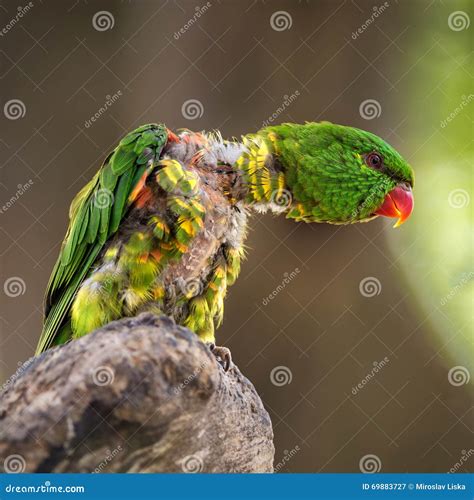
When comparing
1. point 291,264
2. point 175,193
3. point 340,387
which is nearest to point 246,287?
point 291,264

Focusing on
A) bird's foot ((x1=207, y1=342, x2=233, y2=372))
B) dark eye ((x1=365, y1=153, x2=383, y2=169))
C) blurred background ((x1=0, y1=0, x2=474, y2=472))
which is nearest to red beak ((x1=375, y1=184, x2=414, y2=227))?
dark eye ((x1=365, y1=153, x2=383, y2=169))

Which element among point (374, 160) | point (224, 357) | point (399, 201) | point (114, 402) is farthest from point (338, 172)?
point (114, 402)

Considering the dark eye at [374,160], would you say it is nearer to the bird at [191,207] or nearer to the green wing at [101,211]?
the bird at [191,207]

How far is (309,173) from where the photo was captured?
3070mm

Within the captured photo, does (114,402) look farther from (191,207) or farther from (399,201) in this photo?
(399,201)

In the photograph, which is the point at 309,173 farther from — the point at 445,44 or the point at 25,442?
the point at 25,442

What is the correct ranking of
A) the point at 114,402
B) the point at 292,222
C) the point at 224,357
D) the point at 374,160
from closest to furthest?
the point at 114,402
the point at 224,357
the point at 374,160
the point at 292,222

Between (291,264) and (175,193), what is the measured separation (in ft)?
3.87

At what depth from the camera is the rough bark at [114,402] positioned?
6.34 ft

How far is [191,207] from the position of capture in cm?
276

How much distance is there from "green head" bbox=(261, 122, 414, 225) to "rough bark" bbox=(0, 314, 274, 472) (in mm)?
1274

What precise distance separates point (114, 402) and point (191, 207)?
1.07 m

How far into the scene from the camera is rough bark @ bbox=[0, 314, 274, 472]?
6.34 ft

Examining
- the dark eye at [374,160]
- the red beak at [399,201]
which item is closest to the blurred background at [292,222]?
the red beak at [399,201]
